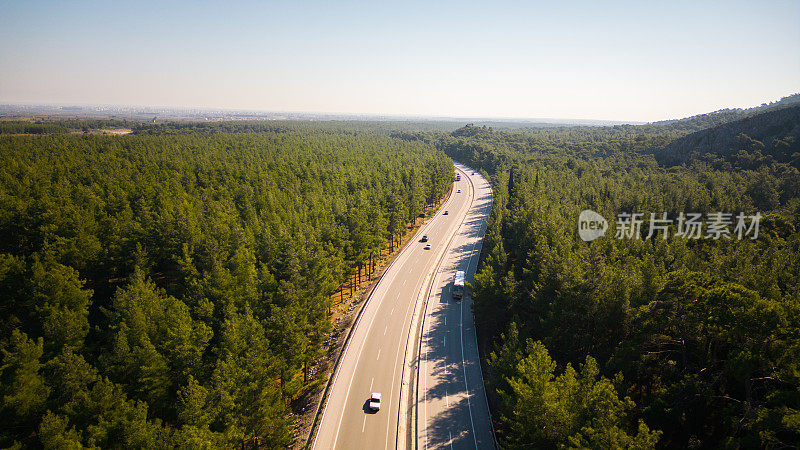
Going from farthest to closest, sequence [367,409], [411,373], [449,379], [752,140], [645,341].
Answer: [752,140], [411,373], [449,379], [367,409], [645,341]

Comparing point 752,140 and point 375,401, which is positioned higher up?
point 752,140

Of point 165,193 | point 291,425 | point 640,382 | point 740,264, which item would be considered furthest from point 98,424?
point 740,264

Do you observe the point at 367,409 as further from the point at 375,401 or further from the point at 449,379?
the point at 449,379

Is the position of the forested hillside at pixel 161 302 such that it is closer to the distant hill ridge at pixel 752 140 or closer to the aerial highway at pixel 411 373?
the aerial highway at pixel 411 373

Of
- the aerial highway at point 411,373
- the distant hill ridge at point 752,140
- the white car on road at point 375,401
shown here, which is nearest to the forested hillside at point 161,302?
the aerial highway at point 411,373

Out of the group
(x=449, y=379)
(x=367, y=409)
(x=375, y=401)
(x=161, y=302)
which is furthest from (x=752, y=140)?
(x=161, y=302)

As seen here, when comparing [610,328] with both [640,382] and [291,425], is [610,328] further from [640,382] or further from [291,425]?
[291,425]

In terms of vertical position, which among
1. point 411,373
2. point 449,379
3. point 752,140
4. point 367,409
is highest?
point 752,140

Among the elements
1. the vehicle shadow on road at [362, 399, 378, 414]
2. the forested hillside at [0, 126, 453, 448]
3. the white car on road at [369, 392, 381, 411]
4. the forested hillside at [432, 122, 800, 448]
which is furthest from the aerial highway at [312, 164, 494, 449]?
the forested hillside at [0, 126, 453, 448]
